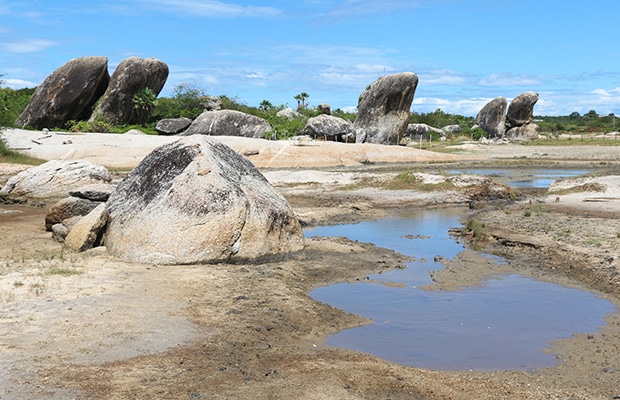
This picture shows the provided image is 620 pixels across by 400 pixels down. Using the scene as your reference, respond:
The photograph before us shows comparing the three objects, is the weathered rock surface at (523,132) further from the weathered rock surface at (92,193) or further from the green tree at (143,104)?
the weathered rock surface at (92,193)

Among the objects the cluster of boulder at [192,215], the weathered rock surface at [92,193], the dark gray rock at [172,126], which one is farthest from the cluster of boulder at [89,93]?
the cluster of boulder at [192,215]

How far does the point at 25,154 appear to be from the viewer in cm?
3225

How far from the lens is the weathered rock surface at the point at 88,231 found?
11.2m

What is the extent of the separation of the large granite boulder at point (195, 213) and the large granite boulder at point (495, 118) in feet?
176

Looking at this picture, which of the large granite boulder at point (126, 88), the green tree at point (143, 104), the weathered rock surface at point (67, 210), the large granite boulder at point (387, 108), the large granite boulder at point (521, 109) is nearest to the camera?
the weathered rock surface at point (67, 210)

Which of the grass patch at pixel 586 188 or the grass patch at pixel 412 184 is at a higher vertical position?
the grass patch at pixel 586 188

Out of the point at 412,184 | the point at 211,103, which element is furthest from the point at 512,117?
the point at 412,184

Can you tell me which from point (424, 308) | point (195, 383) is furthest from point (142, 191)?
point (195, 383)

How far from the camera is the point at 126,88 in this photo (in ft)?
137

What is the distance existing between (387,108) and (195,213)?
3655cm

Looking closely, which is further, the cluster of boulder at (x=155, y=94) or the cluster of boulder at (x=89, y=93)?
the cluster of boulder at (x=155, y=94)

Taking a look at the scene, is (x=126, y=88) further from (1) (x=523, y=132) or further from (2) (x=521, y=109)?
(1) (x=523, y=132)

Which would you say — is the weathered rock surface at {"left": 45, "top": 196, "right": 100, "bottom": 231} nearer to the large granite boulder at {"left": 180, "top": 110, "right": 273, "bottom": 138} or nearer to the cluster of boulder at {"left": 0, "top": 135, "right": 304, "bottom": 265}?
the cluster of boulder at {"left": 0, "top": 135, "right": 304, "bottom": 265}

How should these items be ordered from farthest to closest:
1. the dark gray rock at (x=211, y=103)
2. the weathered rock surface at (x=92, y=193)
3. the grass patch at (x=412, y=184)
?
the dark gray rock at (x=211, y=103) < the grass patch at (x=412, y=184) < the weathered rock surface at (x=92, y=193)
